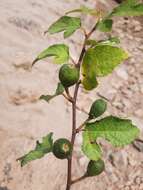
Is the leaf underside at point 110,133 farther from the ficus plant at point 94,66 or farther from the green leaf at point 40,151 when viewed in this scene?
the green leaf at point 40,151

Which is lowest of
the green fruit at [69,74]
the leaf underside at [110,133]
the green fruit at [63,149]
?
the green fruit at [63,149]

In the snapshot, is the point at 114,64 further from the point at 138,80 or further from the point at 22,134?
the point at 138,80

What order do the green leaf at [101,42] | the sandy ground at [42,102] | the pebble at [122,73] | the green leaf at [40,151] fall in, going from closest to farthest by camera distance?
the green leaf at [101,42], the green leaf at [40,151], the sandy ground at [42,102], the pebble at [122,73]

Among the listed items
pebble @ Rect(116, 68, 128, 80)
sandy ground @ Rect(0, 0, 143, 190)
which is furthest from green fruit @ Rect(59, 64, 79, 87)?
pebble @ Rect(116, 68, 128, 80)

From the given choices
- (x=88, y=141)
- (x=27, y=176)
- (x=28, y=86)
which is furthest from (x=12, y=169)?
(x=88, y=141)

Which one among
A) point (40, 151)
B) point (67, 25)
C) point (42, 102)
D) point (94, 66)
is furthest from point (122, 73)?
point (94, 66)

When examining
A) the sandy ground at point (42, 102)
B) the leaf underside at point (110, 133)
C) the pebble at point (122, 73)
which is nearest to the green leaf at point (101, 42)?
the leaf underside at point (110, 133)

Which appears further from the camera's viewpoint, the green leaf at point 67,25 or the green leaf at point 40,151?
the green leaf at point 40,151

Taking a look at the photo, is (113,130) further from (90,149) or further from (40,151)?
(40,151)
